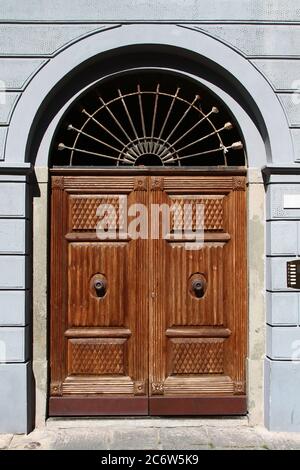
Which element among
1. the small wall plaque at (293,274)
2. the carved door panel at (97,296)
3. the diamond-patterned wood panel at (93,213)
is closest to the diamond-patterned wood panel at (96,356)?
the carved door panel at (97,296)

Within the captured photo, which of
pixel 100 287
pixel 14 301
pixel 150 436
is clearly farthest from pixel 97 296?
pixel 150 436

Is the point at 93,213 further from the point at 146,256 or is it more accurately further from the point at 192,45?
the point at 192,45

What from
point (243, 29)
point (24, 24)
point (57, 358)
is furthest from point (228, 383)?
point (24, 24)

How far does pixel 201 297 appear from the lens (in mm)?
6883

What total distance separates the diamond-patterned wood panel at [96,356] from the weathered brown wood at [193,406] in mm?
567

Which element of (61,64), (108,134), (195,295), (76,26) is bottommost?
(195,295)

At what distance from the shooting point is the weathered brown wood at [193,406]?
22.2ft

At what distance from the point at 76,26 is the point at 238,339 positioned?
3924mm

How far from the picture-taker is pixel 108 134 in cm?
692

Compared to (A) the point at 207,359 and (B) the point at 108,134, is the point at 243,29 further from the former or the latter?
(A) the point at 207,359

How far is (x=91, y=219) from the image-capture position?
6.87m

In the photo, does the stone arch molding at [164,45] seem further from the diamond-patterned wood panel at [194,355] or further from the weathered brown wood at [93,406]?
the weathered brown wood at [93,406]

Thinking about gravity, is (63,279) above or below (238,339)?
above

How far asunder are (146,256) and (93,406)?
5.83 feet
